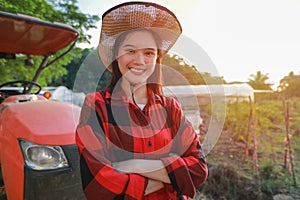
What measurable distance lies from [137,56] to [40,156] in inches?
33.3

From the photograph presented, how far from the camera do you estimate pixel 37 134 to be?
4.35 feet

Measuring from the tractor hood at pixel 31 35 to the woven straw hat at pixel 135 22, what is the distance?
1.18m

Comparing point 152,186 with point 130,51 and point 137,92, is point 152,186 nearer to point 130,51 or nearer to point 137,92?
point 137,92

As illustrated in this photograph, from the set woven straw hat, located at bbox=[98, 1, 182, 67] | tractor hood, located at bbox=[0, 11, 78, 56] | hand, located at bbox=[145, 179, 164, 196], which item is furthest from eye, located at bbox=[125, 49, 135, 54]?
tractor hood, located at bbox=[0, 11, 78, 56]

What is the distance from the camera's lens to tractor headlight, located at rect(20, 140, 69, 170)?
130 cm

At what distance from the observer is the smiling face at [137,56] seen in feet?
3.32

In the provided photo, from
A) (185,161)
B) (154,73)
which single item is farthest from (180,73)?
(185,161)

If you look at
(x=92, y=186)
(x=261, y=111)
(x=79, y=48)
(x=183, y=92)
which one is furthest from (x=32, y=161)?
(x=79, y=48)

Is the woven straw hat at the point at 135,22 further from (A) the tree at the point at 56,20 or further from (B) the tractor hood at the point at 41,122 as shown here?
(A) the tree at the point at 56,20

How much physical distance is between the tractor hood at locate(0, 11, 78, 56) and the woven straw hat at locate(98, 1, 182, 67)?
1185mm

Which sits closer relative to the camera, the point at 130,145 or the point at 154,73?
the point at 130,145


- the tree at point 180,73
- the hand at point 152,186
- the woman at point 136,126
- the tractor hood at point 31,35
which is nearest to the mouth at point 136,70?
the woman at point 136,126

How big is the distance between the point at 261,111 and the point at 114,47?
3221 millimetres

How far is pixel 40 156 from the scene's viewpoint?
4.29 ft
